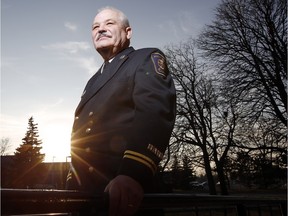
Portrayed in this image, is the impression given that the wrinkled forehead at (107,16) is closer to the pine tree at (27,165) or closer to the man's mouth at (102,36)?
the man's mouth at (102,36)

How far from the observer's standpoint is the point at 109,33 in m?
2.14

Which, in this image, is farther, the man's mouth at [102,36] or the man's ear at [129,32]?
the man's ear at [129,32]

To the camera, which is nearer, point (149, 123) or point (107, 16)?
point (149, 123)

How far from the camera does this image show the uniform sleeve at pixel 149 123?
1318 millimetres

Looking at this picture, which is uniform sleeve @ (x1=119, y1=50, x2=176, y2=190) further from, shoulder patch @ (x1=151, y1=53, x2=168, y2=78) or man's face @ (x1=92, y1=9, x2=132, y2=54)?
man's face @ (x1=92, y1=9, x2=132, y2=54)

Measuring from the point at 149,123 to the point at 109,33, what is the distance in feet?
3.36

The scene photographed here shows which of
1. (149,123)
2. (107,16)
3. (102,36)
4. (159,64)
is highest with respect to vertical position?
(107,16)

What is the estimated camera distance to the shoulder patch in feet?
5.59

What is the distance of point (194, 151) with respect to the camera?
21797 mm

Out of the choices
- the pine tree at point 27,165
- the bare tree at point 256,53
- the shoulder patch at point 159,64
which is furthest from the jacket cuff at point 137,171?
the pine tree at point 27,165

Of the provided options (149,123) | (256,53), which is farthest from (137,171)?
(256,53)

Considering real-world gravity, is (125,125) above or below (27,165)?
below

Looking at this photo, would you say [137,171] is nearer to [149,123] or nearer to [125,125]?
[149,123]

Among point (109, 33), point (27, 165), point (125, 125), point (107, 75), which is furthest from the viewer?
point (27, 165)
